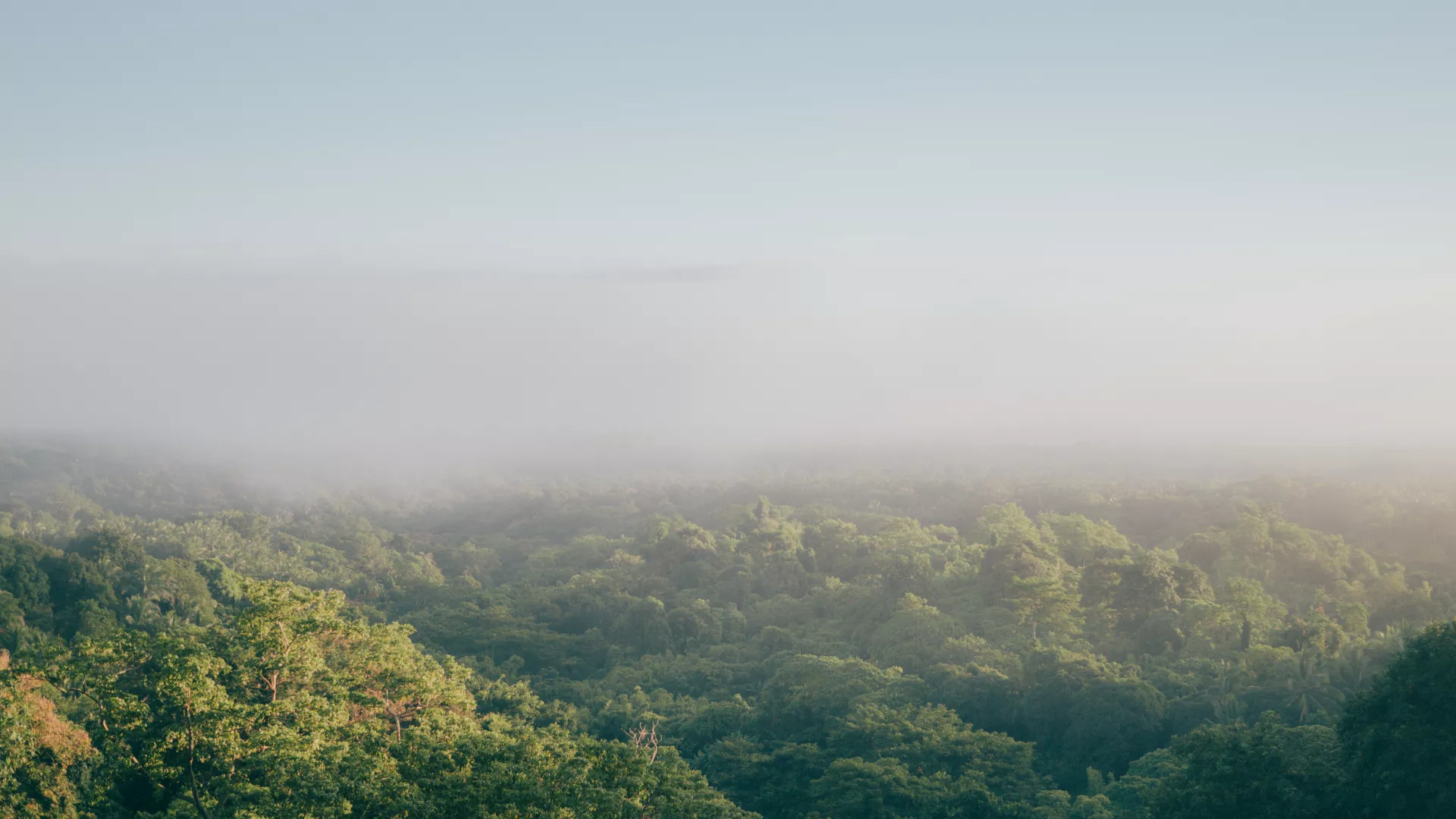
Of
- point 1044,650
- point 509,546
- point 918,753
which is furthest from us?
point 509,546

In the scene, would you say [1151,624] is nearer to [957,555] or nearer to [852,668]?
[852,668]

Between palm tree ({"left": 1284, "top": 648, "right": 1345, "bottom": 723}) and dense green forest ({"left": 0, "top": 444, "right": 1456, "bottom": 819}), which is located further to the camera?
palm tree ({"left": 1284, "top": 648, "right": 1345, "bottom": 723})

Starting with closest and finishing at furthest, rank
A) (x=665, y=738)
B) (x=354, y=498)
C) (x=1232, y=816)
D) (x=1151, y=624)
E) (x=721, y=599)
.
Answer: (x=1232, y=816) < (x=665, y=738) < (x=1151, y=624) < (x=721, y=599) < (x=354, y=498)

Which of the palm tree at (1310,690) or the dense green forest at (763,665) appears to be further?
the palm tree at (1310,690)

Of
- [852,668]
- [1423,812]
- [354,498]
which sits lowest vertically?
[354,498]

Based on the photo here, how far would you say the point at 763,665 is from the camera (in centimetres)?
6322

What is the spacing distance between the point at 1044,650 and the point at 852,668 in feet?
32.7

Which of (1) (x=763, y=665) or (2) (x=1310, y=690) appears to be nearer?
(2) (x=1310, y=690)

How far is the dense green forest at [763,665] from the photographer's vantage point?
1142 inches

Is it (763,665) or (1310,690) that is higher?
(1310,690)

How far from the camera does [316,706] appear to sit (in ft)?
103

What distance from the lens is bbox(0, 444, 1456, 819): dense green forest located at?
29000 mm

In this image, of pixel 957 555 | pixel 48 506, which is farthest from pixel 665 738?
pixel 48 506

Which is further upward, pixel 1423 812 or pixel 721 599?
pixel 1423 812
